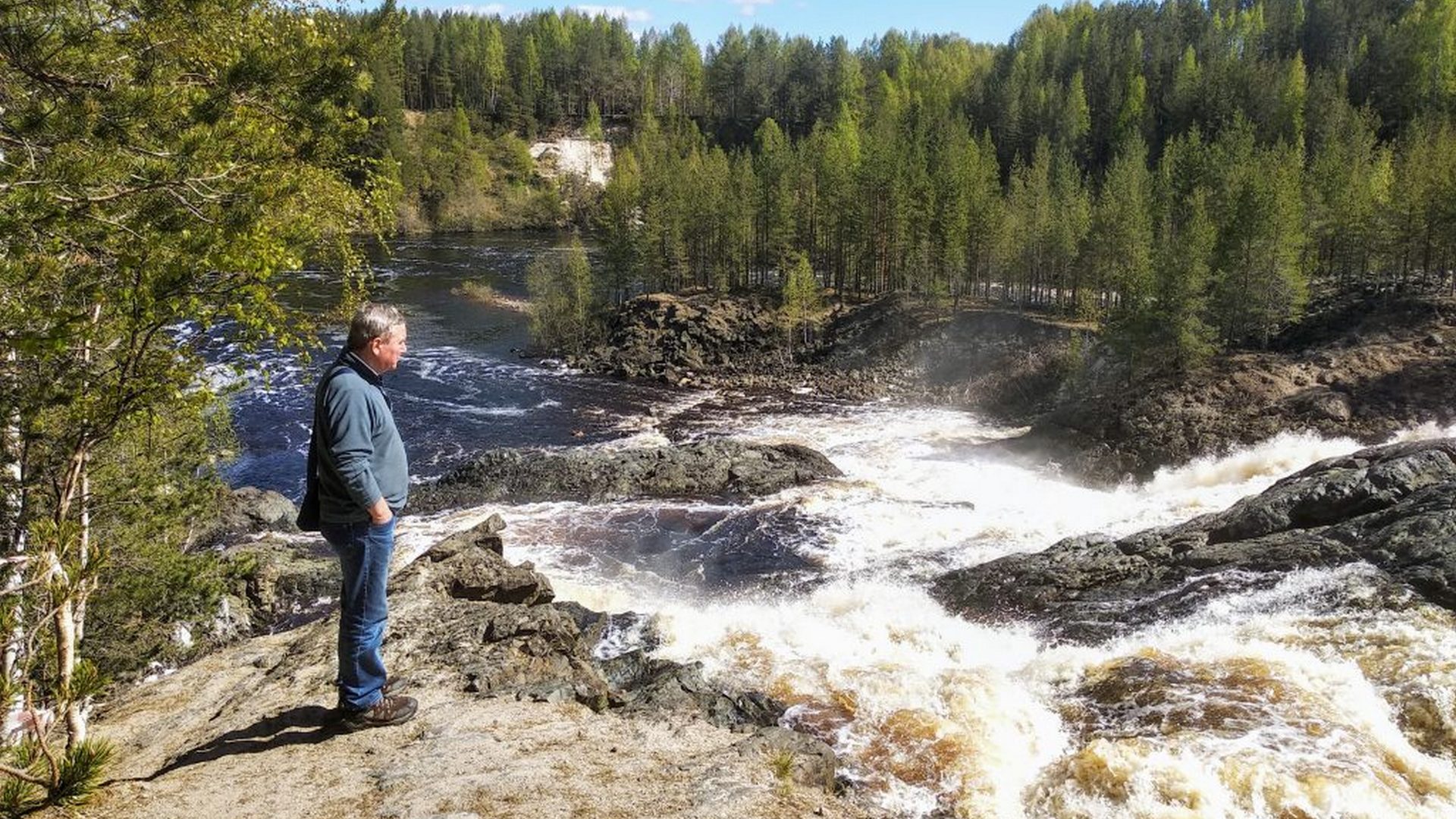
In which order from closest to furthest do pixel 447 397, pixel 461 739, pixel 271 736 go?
pixel 271 736
pixel 461 739
pixel 447 397

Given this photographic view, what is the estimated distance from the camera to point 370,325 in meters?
7.17

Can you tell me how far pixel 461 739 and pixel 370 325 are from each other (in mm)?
4236

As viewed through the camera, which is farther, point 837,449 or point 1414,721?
point 837,449

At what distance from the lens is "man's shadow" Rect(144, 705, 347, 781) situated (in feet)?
25.3

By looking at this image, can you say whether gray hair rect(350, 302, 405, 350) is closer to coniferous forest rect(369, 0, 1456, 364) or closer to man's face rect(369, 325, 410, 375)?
man's face rect(369, 325, 410, 375)

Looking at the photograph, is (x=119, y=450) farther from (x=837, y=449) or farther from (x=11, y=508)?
(x=837, y=449)

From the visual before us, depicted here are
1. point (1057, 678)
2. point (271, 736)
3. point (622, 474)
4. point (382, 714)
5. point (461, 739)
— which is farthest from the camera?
point (622, 474)

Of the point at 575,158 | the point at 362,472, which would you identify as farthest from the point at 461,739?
the point at 575,158

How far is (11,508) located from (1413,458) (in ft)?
89.4

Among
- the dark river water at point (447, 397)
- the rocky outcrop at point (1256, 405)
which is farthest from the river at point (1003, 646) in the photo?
the rocky outcrop at point (1256, 405)

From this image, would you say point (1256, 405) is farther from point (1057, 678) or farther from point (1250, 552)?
point (1057, 678)

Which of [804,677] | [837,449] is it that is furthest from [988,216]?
[804,677]

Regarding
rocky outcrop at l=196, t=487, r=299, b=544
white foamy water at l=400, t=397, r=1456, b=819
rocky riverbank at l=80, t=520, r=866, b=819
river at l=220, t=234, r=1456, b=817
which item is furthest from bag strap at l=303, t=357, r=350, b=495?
rocky outcrop at l=196, t=487, r=299, b=544

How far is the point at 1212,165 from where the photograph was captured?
63.9 metres
